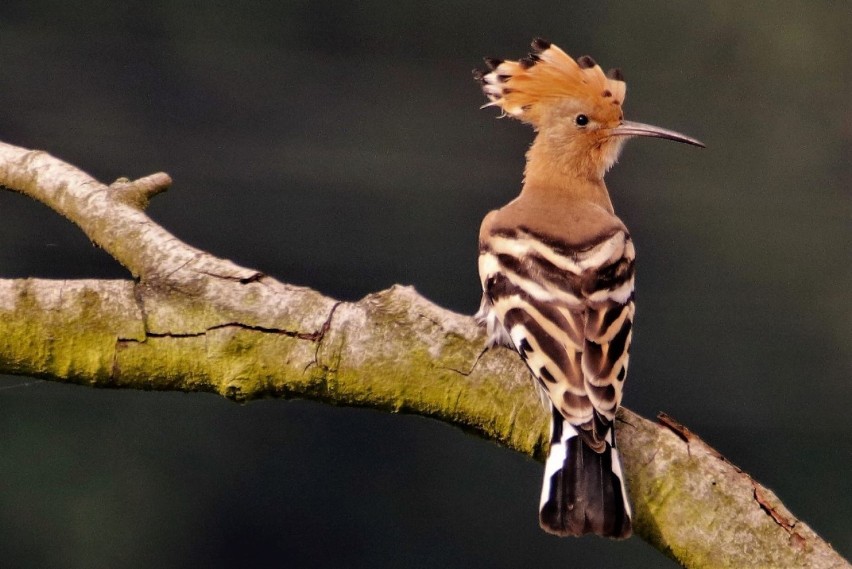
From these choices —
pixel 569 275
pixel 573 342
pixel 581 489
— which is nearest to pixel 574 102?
pixel 569 275

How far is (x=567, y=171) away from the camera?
6.17ft

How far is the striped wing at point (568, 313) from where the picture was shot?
1.21m

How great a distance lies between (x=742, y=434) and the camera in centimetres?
286

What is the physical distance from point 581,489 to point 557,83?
876 millimetres

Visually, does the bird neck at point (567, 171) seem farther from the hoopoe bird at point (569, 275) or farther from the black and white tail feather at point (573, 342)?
the black and white tail feather at point (573, 342)

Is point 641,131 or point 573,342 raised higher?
point 641,131

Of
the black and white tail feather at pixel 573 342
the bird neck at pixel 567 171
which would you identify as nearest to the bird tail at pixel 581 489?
the black and white tail feather at pixel 573 342

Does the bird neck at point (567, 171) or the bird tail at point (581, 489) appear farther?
the bird neck at point (567, 171)

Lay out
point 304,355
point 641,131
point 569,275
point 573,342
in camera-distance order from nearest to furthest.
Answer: point 304,355, point 573,342, point 569,275, point 641,131

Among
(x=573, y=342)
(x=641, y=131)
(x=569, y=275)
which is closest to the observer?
(x=573, y=342)

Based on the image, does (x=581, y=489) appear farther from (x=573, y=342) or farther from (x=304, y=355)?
(x=304, y=355)

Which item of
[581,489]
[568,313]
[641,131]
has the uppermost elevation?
[641,131]

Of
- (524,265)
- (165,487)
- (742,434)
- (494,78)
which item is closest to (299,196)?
(165,487)

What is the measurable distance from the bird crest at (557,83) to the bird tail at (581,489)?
817 millimetres
